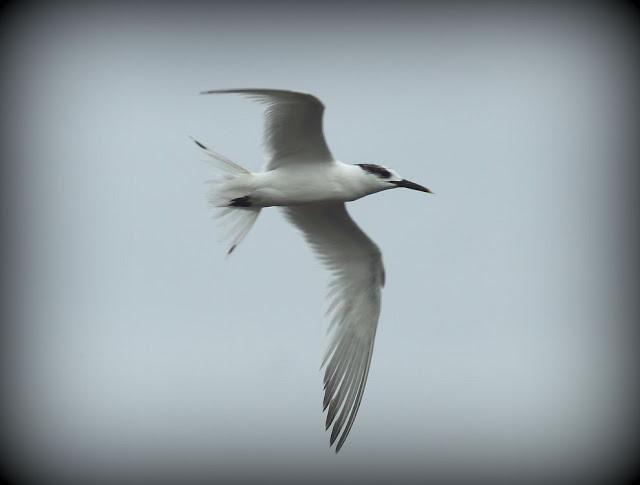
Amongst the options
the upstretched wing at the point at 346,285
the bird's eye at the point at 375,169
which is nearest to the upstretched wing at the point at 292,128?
the bird's eye at the point at 375,169

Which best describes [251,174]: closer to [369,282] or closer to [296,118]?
[296,118]

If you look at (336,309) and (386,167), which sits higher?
(386,167)

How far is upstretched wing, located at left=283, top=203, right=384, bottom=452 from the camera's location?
259 inches

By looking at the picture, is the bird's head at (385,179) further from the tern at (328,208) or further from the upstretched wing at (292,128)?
the upstretched wing at (292,128)

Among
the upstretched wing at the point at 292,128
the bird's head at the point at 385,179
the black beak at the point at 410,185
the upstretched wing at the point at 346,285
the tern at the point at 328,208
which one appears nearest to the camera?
the upstretched wing at the point at 292,128

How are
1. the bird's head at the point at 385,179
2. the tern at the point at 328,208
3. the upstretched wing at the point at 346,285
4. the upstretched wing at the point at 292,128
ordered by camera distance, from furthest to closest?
the upstretched wing at the point at 346,285 < the bird's head at the point at 385,179 < the tern at the point at 328,208 < the upstretched wing at the point at 292,128

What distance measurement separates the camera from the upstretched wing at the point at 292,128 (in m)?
5.70

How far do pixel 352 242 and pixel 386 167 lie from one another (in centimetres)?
69

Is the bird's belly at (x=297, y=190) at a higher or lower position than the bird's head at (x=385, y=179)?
lower

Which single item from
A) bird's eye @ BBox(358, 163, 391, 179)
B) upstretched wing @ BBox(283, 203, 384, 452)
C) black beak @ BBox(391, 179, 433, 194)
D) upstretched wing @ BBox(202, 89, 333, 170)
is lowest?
upstretched wing @ BBox(283, 203, 384, 452)

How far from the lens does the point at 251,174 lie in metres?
6.11

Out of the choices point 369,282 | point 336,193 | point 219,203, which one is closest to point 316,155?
point 336,193

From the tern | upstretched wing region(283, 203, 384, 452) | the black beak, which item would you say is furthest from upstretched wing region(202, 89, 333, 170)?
upstretched wing region(283, 203, 384, 452)

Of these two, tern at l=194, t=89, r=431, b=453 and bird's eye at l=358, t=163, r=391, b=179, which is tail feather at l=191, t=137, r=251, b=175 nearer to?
tern at l=194, t=89, r=431, b=453
